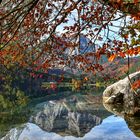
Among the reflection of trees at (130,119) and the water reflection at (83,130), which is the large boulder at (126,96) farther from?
the water reflection at (83,130)

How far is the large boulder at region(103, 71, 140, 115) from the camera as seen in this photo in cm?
3145

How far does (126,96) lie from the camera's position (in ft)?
112

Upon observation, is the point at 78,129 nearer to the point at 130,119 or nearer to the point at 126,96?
the point at 130,119

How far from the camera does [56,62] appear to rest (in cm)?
1234

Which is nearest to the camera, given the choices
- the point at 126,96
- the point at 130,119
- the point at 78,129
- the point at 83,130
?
the point at 83,130

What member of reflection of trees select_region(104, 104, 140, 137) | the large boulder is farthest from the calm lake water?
the large boulder

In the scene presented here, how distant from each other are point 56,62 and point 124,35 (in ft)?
15.1

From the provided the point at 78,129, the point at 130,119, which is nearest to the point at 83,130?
the point at 78,129

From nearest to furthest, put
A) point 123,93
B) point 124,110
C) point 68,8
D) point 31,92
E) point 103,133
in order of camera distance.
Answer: point 68,8 → point 103,133 → point 124,110 → point 123,93 → point 31,92

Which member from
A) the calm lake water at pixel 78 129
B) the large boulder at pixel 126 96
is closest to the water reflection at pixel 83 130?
the calm lake water at pixel 78 129

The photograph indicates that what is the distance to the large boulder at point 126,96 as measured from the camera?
31453mm

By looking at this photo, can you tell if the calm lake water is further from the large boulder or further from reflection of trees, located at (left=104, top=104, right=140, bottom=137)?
the large boulder

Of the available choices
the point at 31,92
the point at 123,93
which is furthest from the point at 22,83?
the point at 123,93

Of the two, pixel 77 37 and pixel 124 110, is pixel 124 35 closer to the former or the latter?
pixel 77 37
